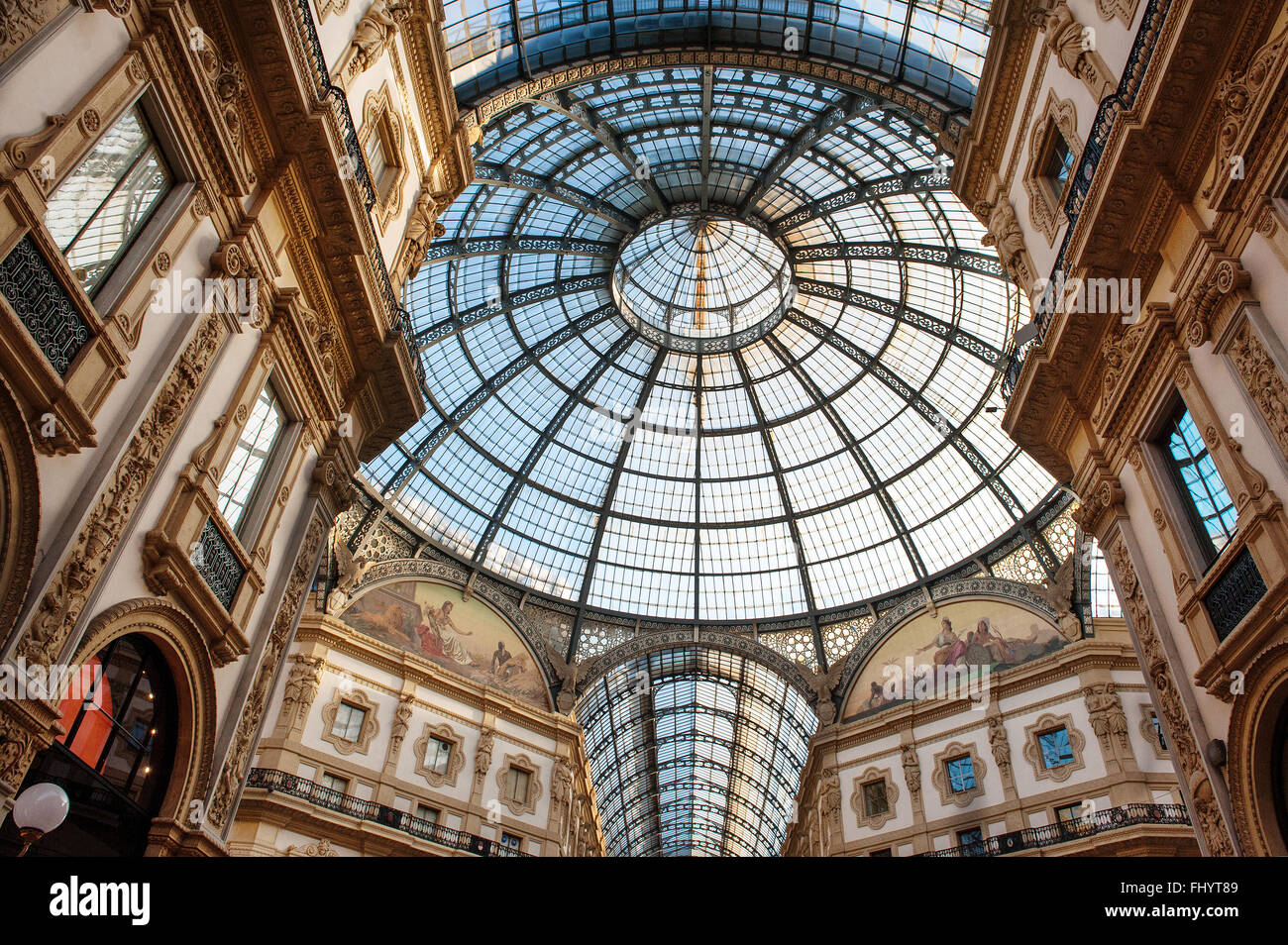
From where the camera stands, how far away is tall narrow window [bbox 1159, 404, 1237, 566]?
465 inches

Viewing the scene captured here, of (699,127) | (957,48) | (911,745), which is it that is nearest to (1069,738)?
(911,745)

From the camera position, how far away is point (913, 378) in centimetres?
3438

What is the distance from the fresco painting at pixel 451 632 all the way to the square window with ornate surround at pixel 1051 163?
2543 cm

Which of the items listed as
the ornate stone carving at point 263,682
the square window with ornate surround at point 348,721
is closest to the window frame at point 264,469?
the ornate stone carving at point 263,682

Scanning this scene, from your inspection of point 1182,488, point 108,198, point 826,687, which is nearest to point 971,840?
point 826,687

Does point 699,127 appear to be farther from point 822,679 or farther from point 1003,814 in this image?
point 1003,814

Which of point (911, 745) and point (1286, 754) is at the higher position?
point (911, 745)

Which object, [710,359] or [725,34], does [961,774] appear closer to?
[710,359]

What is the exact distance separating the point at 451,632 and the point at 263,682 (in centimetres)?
1947

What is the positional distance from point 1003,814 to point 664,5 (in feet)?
88.8

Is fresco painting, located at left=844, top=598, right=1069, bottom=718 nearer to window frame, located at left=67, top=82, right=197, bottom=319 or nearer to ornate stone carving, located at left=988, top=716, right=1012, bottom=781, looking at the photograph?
ornate stone carving, located at left=988, top=716, right=1012, bottom=781

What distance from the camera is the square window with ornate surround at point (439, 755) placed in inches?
1107

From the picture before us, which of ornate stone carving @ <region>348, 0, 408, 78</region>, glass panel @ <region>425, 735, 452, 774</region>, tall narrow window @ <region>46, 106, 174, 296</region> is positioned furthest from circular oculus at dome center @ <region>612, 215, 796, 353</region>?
tall narrow window @ <region>46, 106, 174, 296</region>

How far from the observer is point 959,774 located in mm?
28172
